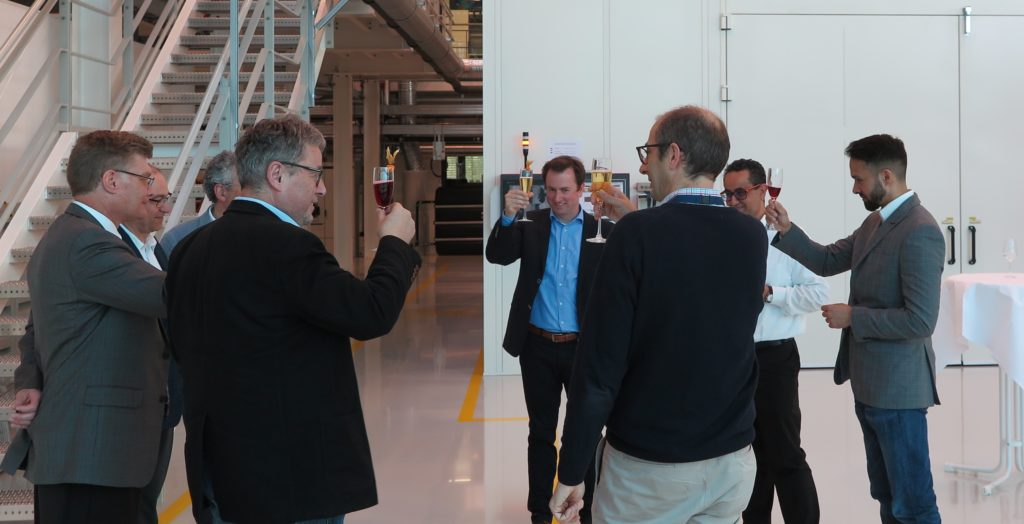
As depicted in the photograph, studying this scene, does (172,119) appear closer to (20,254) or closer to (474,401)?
(20,254)

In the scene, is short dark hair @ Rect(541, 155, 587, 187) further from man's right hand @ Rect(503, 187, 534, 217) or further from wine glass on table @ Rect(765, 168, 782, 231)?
wine glass on table @ Rect(765, 168, 782, 231)

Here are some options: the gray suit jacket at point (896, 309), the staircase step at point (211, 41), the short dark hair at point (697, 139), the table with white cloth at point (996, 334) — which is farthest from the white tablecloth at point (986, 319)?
the staircase step at point (211, 41)

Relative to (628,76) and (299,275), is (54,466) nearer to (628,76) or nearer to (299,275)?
(299,275)

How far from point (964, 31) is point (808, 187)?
201 centimetres

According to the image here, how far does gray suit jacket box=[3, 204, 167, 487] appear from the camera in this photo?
2.78 m

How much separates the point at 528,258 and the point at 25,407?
2250 millimetres

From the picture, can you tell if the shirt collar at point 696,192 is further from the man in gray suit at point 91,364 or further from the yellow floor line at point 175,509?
the yellow floor line at point 175,509

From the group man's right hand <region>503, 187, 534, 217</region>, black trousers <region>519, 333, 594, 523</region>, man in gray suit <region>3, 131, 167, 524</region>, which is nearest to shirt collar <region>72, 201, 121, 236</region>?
man in gray suit <region>3, 131, 167, 524</region>

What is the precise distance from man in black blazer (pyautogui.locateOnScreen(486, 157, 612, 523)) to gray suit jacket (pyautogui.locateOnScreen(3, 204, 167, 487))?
6.01 ft

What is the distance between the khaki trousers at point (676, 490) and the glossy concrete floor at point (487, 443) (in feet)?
7.66

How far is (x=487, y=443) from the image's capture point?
6098mm

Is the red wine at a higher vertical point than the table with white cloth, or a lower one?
higher

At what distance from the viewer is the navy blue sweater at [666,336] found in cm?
225

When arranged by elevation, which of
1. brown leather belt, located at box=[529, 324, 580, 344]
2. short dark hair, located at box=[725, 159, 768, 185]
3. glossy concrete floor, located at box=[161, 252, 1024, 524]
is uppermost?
short dark hair, located at box=[725, 159, 768, 185]
